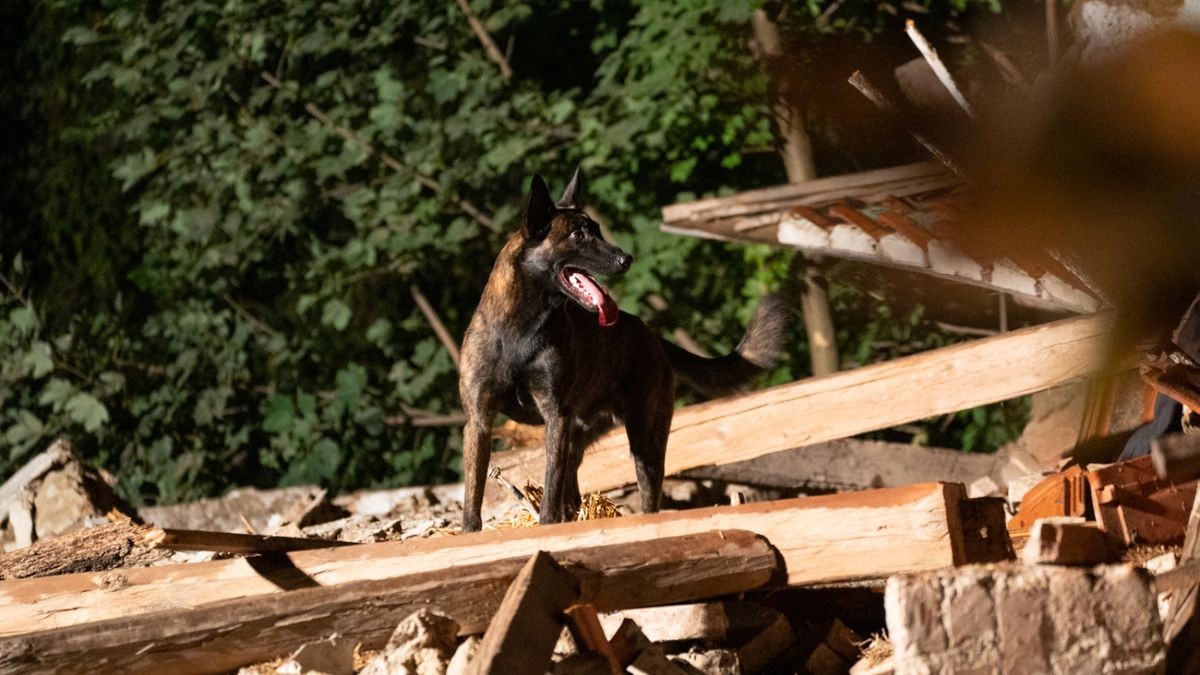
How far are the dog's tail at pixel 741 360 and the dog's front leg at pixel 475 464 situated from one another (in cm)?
120

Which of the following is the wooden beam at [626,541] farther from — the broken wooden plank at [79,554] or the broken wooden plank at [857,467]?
the broken wooden plank at [857,467]

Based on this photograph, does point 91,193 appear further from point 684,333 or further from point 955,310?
point 955,310

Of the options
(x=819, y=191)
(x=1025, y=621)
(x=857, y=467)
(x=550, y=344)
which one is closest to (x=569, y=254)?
(x=550, y=344)

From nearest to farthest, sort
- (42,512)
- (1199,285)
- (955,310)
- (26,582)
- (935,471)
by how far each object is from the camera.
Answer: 1. (1199,285)
2. (26,582)
3. (42,512)
4. (935,471)
5. (955,310)

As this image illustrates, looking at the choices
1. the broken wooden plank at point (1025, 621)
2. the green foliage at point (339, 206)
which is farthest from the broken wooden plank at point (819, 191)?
the broken wooden plank at point (1025, 621)

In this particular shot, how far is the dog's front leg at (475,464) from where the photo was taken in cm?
545

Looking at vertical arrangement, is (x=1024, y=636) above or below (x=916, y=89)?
below

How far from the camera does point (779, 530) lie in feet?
15.5

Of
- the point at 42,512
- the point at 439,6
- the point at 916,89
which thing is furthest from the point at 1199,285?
the point at 439,6

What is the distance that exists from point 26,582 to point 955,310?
7.65 meters

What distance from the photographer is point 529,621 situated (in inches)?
157

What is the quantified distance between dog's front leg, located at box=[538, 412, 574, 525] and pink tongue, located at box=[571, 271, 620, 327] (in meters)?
0.44

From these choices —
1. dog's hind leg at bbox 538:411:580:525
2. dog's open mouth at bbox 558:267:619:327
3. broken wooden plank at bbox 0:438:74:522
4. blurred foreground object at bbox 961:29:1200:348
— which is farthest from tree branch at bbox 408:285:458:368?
blurred foreground object at bbox 961:29:1200:348

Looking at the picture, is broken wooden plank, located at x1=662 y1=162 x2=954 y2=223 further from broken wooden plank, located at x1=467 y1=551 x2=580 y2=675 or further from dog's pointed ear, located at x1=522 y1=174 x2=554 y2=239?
broken wooden plank, located at x1=467 y1=551 x2=580 y2=675
